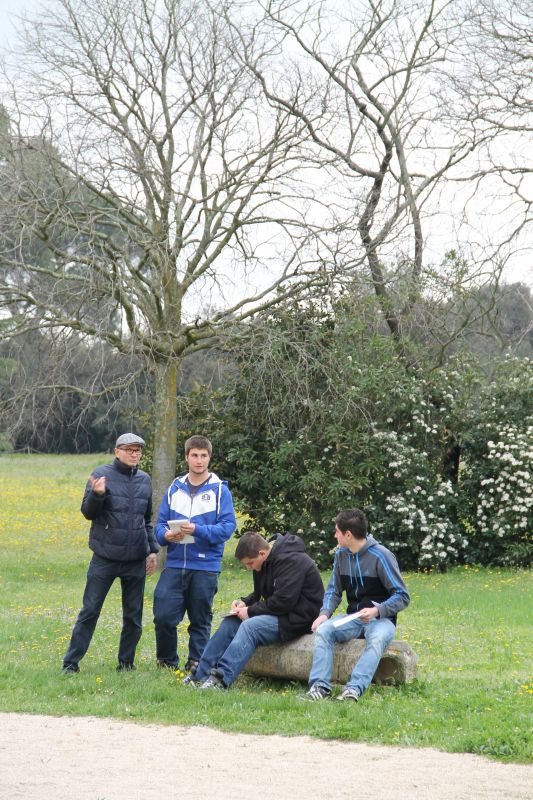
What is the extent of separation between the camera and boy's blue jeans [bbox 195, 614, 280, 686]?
762 centimetres

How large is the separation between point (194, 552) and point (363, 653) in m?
1.62

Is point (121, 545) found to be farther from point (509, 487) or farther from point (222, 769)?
point (509, 487)

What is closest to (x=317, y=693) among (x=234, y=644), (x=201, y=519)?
(x=234, y=644)

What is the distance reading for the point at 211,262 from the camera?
17.1 meters

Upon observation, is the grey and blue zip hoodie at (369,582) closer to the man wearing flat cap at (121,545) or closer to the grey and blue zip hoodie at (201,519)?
the grey and blue zip hoodie at (201,519)

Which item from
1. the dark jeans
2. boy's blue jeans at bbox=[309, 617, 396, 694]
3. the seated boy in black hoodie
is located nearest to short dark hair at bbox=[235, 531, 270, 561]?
the seated boy in black hoodie

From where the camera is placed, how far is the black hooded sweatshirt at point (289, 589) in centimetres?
777

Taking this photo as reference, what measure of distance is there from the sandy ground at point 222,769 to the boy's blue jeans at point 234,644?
113 centimetres

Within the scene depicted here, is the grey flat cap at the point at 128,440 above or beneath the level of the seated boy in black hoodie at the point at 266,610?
above

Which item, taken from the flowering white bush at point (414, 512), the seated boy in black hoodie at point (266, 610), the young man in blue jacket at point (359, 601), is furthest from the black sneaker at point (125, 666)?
the flowering white bush at point (414, 512)

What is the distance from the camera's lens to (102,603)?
8367mm

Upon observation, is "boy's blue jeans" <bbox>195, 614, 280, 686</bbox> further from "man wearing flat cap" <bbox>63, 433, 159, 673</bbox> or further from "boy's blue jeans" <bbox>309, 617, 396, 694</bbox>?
"man wearing flat cap" <bbox>63, 433, 159, 673</bbox>

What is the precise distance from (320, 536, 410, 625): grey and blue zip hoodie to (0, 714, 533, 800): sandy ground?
1.64 m

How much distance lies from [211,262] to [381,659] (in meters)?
10.4
